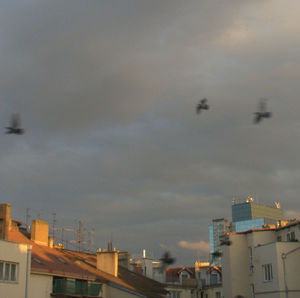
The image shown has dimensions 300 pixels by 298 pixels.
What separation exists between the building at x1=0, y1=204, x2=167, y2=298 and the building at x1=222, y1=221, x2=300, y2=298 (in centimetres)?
985

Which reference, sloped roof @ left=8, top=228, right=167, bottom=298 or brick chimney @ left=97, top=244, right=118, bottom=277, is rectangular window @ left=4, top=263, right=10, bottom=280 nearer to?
sloped roof @ left=8, top=228, right=167, bottom=298

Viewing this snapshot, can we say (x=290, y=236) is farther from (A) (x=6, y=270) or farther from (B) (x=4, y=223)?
(A) (x=6, y=270)

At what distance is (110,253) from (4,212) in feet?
57.9

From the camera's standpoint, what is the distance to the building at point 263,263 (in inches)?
2368

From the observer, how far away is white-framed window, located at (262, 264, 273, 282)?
62.2m

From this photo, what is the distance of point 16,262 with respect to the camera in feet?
137

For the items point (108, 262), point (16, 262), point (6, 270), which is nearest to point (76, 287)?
point (16, 262)

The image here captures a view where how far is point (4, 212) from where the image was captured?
49.2 m

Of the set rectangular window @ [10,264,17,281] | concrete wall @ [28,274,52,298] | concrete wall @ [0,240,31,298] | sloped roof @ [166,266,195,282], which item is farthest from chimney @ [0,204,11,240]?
sloped roof @ [166,266,195,282]

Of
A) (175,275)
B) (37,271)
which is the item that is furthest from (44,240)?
(175,275)

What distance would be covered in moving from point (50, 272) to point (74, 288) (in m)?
3.94

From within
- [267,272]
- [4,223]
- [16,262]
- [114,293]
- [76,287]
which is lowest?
[114,293]

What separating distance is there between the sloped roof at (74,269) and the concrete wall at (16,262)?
242cm

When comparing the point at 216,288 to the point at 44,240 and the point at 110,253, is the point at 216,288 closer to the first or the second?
the point at 110,253
